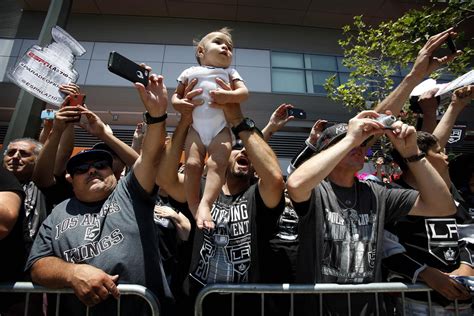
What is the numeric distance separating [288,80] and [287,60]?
2.46 ft

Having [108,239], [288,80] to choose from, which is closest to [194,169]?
[108,239]

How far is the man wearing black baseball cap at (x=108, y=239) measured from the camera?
1.78 m

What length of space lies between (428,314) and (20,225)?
265 centimetres

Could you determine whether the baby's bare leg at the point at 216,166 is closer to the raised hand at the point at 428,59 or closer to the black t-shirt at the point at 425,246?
the black t-shirt at the point at 425,246

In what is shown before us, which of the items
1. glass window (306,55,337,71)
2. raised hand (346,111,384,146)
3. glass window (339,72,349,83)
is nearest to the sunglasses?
raised hand (346,111,384,146)

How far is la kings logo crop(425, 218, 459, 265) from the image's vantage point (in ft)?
6.72

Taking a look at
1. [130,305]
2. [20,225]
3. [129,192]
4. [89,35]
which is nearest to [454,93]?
[129,192]

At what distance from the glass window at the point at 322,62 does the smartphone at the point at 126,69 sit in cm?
947

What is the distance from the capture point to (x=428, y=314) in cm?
196

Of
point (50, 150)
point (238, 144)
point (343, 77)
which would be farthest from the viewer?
point (343, 77)

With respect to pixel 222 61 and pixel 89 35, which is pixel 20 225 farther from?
pixel 89 35

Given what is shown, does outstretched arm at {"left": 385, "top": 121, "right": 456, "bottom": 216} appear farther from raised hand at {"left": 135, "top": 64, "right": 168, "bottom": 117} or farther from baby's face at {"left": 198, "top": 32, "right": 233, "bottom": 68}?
raised hand at {"left": 135, "top": 64, "right": 168, "bottom": 117}

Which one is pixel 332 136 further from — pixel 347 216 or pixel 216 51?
pixel 216 51

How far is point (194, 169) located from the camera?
6.08 ft
